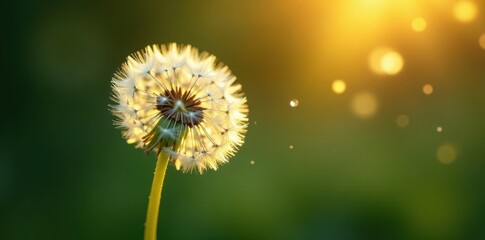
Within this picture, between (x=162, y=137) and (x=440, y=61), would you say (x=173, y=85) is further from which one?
(x=440, y=61)

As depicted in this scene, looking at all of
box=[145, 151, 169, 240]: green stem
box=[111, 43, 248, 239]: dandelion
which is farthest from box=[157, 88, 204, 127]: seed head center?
box=[145, 151, 169, 240]: green stem

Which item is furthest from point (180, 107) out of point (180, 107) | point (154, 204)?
point (154, 204)

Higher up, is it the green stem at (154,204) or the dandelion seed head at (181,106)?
the dandelion seed head at (181,106)

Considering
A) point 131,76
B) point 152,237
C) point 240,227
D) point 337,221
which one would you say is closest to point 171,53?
point 131,76

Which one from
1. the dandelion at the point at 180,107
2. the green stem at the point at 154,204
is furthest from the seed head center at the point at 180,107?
the green stem at the point at 154,204

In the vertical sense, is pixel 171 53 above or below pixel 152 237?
above

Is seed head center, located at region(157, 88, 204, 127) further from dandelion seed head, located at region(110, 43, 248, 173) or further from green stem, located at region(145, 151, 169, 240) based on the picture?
green stem, located at region(145, 151, 169, 240)

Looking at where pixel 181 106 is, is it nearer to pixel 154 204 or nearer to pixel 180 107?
pixel 180 107

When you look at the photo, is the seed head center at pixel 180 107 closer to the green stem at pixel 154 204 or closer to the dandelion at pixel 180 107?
the dandelion at pixel 180 107
